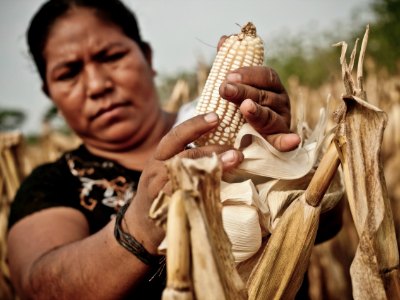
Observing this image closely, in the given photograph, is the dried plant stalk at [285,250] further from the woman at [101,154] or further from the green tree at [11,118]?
the green tree at [11,118]

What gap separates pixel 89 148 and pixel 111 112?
0.69 ft

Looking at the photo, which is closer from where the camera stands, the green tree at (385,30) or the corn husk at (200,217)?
the corn husk at (200,217)

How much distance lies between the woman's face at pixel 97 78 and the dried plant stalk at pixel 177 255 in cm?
78

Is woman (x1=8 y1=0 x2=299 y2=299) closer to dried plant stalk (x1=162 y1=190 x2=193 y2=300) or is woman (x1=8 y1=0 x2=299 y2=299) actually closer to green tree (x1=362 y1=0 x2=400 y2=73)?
dried plant stalk (x1=162 y1=190 x2=193 y2=300)

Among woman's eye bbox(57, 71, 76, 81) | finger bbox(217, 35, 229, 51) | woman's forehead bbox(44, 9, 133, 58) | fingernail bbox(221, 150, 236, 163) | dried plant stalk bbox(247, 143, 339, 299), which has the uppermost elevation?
woman's forehead bbox(44, 9, 133, 58)

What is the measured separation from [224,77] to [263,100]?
0.25ft

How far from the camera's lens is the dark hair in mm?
1251

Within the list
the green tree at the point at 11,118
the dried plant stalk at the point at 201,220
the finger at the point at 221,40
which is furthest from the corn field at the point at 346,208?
the green tree at the point at 11,118

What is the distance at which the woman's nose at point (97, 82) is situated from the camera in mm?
1148

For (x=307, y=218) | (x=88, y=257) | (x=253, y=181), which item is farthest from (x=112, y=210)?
(x=307, y=218)

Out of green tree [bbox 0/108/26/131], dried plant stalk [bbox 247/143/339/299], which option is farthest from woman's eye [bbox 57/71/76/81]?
green tree [bbox 0/108/26/131]

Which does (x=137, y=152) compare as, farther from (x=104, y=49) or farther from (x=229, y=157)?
(x=229, y=157)

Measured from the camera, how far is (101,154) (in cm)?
129

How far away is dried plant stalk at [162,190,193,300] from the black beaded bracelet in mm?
281
